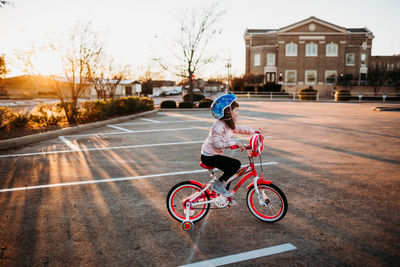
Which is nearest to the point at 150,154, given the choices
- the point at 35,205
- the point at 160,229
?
the point at 35,205

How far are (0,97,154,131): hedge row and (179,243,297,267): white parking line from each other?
11.1m

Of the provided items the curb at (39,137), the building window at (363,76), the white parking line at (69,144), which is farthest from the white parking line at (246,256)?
the building window at (363,76)

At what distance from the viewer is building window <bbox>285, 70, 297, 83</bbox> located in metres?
48.1

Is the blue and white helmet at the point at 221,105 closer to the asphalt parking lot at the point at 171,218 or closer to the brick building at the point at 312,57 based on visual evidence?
the asphalt parking lot at the point at 171,218

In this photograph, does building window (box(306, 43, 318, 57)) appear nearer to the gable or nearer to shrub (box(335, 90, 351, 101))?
the gable

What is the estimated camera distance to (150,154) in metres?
8.07

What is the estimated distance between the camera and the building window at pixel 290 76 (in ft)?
158

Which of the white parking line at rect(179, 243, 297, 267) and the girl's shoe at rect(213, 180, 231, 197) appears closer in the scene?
the white parking line at rect(179, 243, 297, 267)

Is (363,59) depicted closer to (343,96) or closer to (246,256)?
(343,96)

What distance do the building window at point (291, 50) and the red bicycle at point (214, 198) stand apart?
4764 cm

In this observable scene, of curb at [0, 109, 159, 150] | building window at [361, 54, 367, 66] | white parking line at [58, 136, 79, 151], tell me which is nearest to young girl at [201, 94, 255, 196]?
white parking line at [58, 136, 79, 151]

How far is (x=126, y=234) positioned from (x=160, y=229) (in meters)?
0.44

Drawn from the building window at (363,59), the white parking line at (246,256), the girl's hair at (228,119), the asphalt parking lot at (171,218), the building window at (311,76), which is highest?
the building window at (363,59)

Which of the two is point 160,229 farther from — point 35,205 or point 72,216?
point 35,205
